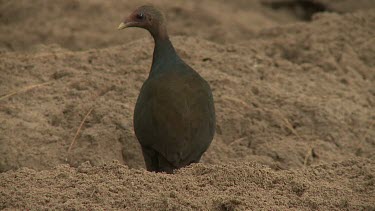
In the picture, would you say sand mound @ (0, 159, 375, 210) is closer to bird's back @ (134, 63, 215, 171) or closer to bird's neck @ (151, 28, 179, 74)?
bird's back @ (134, 63, 215, 171)

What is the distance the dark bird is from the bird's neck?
7cm

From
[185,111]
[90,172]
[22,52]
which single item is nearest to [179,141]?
[185,111]

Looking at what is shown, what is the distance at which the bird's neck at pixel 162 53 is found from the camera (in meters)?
4.70

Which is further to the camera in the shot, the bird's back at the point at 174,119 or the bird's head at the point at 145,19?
the bird's head at the point at 145,19

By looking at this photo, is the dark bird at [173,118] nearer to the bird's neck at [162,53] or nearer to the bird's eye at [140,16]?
the bird's neck at [162,53]

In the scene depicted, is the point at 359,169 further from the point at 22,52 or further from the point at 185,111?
the point at 22,52

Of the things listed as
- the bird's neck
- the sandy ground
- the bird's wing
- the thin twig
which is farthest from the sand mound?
the thin twig

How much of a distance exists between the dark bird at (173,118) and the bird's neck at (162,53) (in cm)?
7

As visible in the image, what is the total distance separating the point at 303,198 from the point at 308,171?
1.56ft

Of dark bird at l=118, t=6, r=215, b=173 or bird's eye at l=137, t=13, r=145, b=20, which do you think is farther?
bird's eye at l=137, t=13, r=145, b=20

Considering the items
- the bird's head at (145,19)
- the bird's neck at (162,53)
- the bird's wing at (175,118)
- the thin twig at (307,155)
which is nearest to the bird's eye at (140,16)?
the bird's head at (145,19)

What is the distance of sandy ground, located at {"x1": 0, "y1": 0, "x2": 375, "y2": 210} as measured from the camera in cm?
354

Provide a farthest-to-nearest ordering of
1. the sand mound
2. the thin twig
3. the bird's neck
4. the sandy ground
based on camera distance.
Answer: the thin twig → the bird's neck → the sandy ground → the sand mound

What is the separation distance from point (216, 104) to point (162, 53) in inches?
37.3
